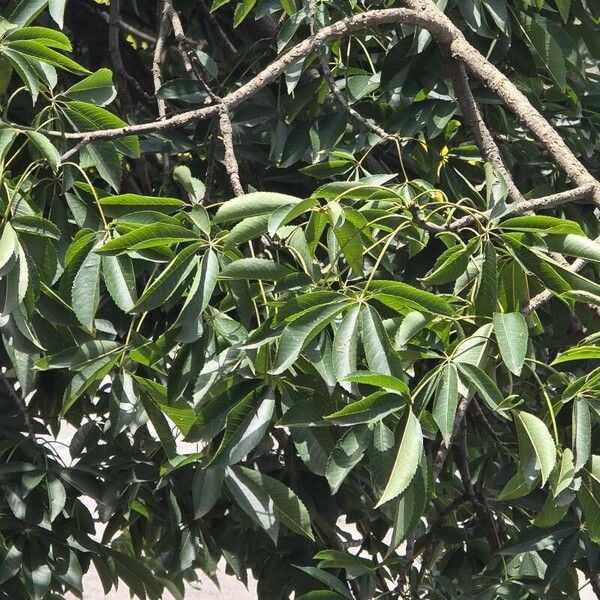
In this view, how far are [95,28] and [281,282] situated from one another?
1.52 meters

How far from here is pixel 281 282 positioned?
1.07 metres

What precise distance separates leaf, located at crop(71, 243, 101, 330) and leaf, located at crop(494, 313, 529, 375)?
0.44 metres

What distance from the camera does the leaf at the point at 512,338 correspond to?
1014mm

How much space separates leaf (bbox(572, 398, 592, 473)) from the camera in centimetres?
104

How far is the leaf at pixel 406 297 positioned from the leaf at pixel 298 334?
0.21 ft

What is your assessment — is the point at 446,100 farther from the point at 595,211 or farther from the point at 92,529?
the point at 92,529

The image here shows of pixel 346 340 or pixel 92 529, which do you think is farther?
pixel 92 529

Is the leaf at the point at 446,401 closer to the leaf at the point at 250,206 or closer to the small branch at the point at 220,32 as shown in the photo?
the leaf at the point at 250,206

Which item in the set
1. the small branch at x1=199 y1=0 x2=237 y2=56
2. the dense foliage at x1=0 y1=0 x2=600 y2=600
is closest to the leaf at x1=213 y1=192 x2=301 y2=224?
the dense foliage at x1=0 y1=0 x2=600 y2=600

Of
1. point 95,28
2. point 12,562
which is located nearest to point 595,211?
point 95,28

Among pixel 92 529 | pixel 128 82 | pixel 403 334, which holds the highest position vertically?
pixel 403 334

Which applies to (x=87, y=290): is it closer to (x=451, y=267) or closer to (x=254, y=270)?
(x=254, y=270)

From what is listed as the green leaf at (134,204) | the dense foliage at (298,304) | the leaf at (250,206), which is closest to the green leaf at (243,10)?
the dense foliage at (298,304)

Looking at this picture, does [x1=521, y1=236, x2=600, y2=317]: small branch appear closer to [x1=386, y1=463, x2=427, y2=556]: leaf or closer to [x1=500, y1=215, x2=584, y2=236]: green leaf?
[x1=500, y1=215, x2=584, y2=236]: green leaf
